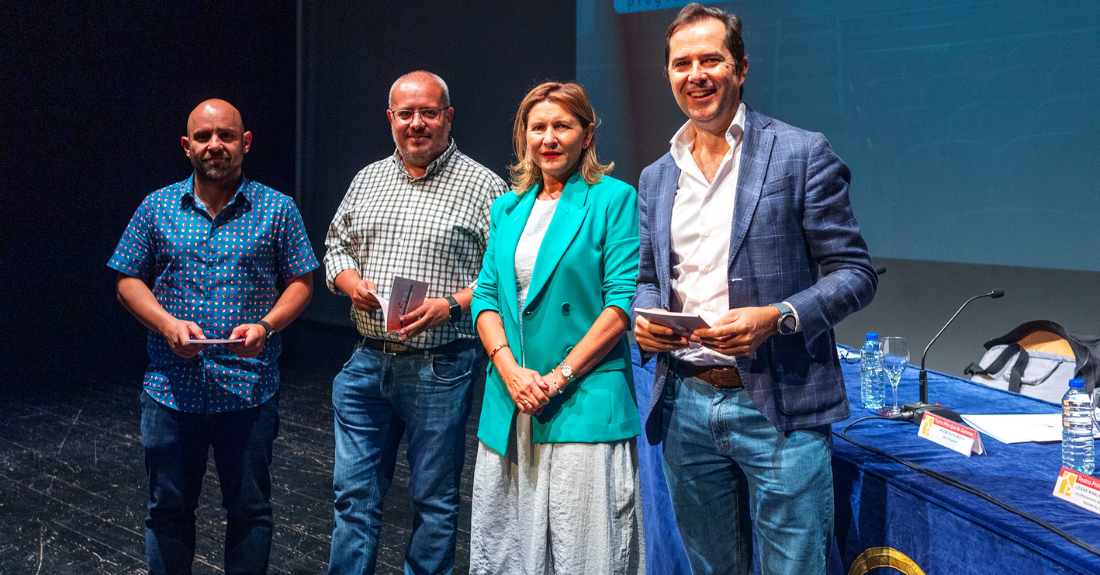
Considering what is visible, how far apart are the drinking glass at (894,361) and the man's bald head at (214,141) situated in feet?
6.07

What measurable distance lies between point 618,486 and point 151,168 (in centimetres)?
693

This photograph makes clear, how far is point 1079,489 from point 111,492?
3547mm

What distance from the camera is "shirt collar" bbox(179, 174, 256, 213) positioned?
2.15 metres

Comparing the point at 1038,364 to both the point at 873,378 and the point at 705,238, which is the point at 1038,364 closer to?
the point at 873,378

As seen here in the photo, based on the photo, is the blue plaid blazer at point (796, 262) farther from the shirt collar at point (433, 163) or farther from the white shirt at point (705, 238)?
the shirt collar at point (433, 163)

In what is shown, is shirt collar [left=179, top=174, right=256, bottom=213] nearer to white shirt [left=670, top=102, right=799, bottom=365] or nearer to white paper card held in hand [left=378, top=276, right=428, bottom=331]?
white paper card held in hand [left=378, top=276, right=428, bottom=331]

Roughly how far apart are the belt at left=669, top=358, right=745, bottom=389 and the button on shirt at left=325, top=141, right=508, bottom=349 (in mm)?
785

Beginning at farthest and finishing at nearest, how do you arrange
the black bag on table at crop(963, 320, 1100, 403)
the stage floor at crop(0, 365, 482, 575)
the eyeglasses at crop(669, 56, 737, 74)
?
the black bag on table at crop(963, 320, 1100, 403)
the stage floor at crop(0, 365, 482, 575)
the eyeglasses at crop(669, 56, 737, 74)

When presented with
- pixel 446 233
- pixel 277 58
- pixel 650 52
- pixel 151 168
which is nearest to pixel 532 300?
pixel 446 233

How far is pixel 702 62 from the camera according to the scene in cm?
155

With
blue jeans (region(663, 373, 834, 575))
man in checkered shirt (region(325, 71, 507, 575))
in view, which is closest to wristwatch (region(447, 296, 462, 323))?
man in checkered shirt (region(325, 71, 507, 575))

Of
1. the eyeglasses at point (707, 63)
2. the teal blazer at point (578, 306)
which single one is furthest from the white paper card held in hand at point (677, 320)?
the eyeglasses at point (707, 63)

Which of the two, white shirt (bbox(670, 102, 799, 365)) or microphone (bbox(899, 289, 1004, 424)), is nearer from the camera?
white shirt (bbox(670, 102, 799, 365))

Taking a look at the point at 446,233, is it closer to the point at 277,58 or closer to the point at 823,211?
the point at 823,211
